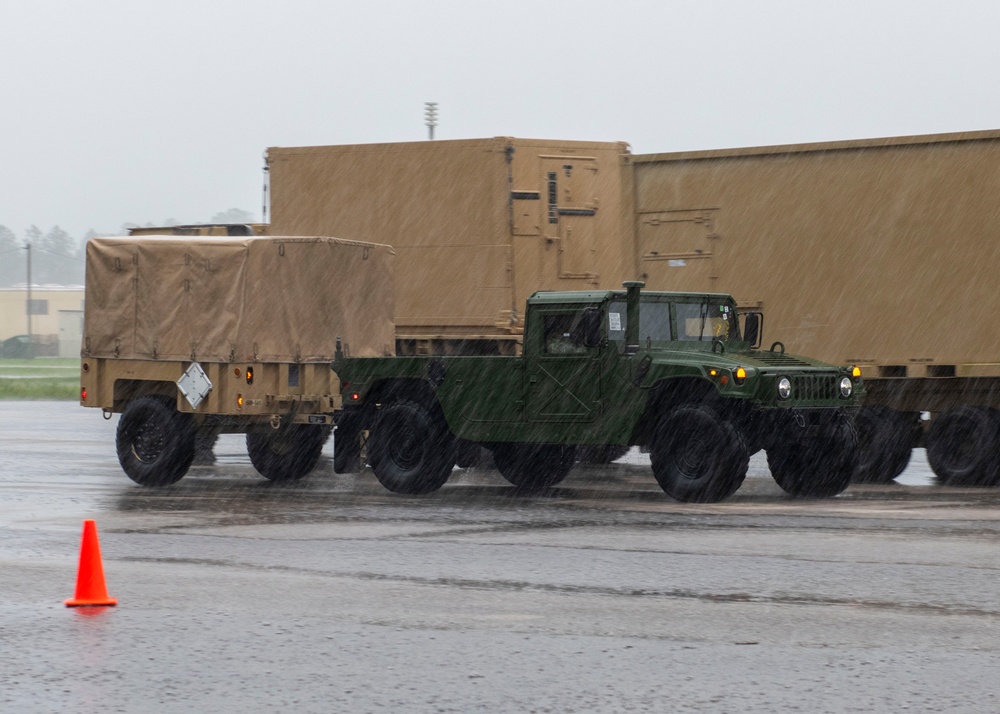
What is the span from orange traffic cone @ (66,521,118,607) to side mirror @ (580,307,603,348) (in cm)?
688

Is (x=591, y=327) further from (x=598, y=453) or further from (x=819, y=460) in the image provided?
(x=598, y=453)

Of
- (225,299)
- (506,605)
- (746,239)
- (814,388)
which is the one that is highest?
(746,239)

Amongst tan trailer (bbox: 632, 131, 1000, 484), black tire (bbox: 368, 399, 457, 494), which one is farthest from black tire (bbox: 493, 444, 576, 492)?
tan trailer (bbox: 632, 131, 1000, 484)

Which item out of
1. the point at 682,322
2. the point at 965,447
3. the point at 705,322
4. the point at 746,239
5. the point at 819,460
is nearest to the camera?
the point at 819,460

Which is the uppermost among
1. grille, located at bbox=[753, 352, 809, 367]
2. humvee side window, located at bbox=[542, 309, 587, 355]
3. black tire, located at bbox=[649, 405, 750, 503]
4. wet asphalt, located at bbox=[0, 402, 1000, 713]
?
humvee side window, located at bbox=[542, 309, 587, 355]

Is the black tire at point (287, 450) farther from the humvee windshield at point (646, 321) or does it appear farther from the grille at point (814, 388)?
the grille at point (814, 388)

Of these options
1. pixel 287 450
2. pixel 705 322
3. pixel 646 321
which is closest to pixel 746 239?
pixel 705 322

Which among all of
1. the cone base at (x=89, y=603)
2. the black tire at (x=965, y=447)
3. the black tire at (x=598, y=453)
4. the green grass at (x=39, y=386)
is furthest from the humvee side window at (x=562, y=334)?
the green grass at (x=39, y=386)

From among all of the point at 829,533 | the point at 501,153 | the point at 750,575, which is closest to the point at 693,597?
the point at 750,575

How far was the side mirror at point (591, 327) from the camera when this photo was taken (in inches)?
610

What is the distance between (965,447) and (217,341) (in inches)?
319

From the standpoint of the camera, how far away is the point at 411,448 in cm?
1683

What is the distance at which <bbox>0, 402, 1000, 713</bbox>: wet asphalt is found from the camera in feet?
23.4

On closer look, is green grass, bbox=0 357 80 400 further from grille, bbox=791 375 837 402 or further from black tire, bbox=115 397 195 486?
grille, bbox=791 375 837 402
